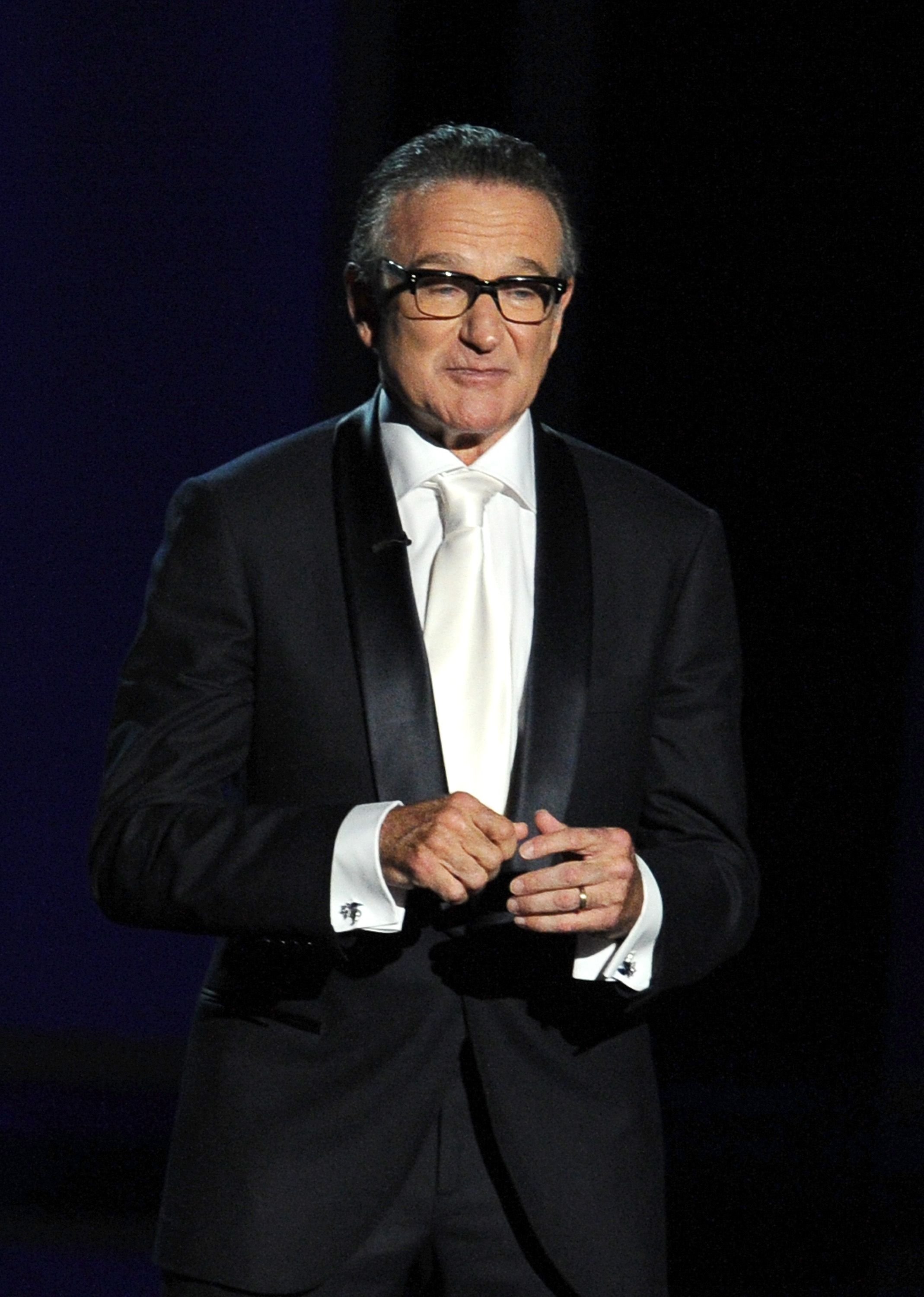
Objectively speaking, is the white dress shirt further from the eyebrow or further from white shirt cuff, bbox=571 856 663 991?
the eyebrow

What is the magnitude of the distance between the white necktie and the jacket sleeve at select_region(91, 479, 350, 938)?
5.0 inches

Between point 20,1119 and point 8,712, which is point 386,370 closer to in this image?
point 8,712

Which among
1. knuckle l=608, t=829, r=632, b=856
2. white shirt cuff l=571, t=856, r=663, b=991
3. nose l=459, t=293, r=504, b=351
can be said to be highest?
nose l=459, t=293, r=504, b=351

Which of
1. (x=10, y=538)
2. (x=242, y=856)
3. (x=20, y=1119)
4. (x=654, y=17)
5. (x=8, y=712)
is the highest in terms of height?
(x=654, y=17)

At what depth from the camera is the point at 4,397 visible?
339cm

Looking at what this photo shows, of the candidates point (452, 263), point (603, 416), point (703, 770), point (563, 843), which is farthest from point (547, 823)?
point (603, 416)

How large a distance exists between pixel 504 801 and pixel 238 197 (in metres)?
2.02

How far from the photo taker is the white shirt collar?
66.6 inches

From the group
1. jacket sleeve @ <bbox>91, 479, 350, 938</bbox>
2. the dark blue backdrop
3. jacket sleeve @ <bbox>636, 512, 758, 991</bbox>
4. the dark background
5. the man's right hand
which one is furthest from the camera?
the dark blue backdrop

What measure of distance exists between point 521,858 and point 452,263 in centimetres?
51

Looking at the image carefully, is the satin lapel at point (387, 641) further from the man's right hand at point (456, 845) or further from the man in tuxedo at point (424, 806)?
the man's right hand at point (456, 845)

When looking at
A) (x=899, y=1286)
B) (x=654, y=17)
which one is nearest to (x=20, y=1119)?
(x=899, y=1286)

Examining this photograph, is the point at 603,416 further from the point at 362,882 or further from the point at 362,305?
the point at 362,882

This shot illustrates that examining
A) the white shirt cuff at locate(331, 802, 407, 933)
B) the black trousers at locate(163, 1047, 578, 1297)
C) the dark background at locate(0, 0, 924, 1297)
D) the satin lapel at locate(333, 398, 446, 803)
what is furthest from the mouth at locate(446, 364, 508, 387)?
the dark background at locate(0, 0, 924, 1297)
